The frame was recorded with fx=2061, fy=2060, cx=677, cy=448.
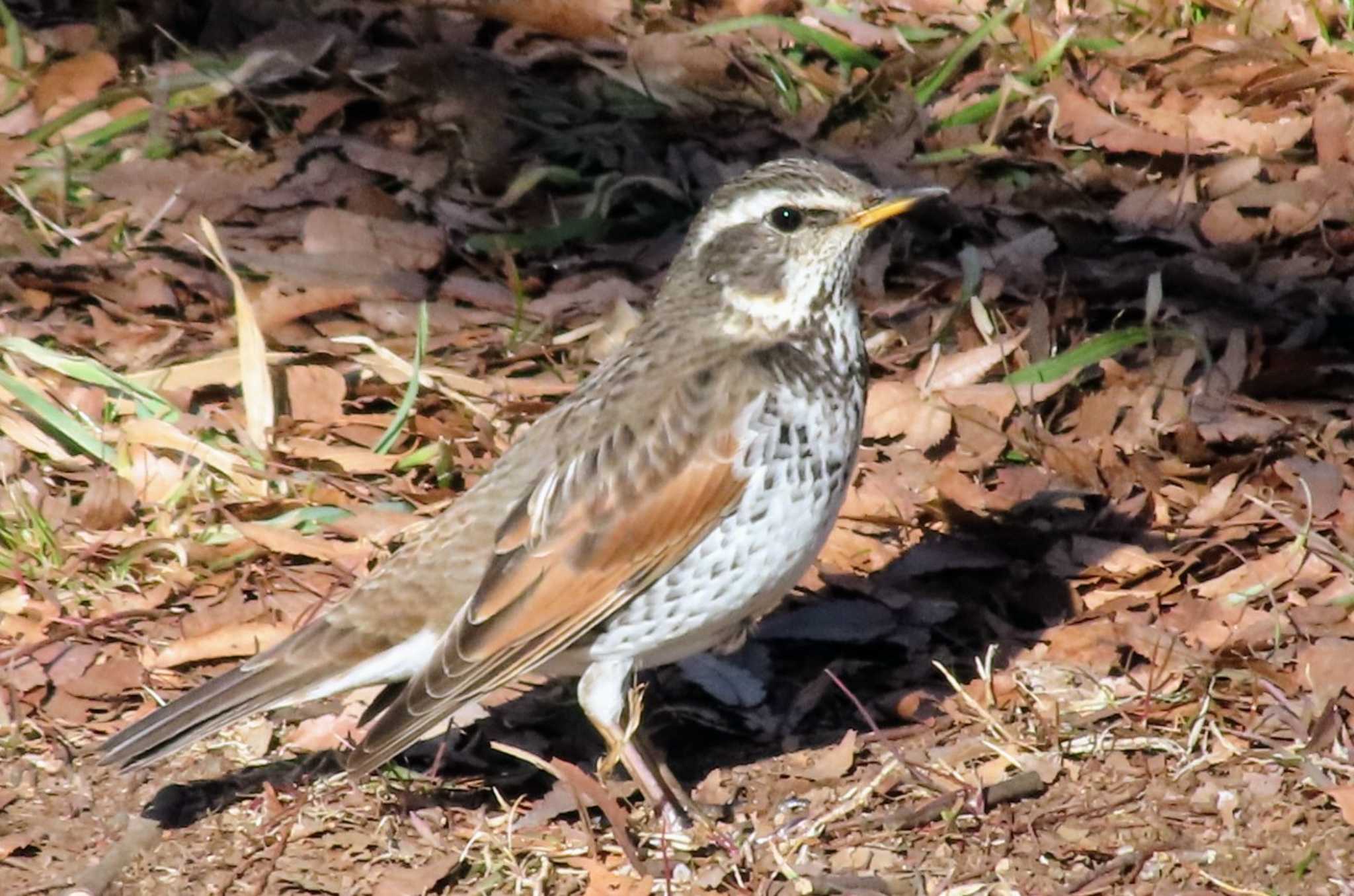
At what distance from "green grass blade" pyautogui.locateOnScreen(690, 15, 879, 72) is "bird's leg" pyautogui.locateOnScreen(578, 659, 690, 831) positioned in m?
4.05

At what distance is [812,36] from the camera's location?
9000 millimetres

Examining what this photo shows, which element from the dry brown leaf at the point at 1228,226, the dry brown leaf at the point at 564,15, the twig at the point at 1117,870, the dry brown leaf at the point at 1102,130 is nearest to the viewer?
the twig at the point at 1117,870

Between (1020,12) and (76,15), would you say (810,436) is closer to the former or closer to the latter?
(1020,12)

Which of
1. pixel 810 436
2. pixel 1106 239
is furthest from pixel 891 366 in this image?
pixel 810 436

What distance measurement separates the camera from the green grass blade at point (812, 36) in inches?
353

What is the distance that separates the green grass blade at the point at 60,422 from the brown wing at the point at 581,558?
206cm

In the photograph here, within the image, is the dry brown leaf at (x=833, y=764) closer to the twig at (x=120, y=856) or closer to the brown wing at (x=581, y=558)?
the brown wing at (x=581, y=558)

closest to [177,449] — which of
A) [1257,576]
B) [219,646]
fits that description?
[219,646]

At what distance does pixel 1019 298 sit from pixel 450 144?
252cm

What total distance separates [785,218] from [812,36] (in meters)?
3.44

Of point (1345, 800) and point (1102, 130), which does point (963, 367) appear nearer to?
point (1102, 130)

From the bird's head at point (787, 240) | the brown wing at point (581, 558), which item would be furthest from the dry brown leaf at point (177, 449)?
the bird's head at point (787, 240)

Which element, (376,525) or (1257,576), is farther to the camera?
(376,525)

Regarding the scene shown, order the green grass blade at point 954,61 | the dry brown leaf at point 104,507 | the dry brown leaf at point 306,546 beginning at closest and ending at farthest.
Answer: the dry brown leaf at point 306,546
the dry brown leaf at point 104,507
the green grass blade at point 954,61
